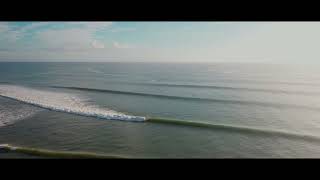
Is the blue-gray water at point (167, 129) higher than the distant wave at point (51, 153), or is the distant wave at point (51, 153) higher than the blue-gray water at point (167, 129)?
the blue-gray water at point (167, 129)

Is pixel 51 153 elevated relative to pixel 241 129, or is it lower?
lower

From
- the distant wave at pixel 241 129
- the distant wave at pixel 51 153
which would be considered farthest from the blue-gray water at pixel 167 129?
the distant wave at pixel 51 153

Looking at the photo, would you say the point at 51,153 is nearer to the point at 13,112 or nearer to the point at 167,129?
the point at 167,129

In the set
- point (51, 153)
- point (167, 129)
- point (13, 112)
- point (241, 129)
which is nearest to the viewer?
point (51, 153)

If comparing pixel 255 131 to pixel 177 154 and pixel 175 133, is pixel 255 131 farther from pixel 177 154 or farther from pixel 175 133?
pixel 177 154

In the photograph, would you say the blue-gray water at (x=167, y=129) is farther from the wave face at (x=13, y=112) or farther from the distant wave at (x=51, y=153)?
the distant wave at (x=51, y=153)

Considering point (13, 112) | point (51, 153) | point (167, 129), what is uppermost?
point (13, 112)

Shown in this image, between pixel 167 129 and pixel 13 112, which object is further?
pixel 13 112

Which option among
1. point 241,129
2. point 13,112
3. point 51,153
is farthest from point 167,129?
point 13,112

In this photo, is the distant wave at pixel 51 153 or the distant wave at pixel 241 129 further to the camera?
the distant wave at pixel 241 129
